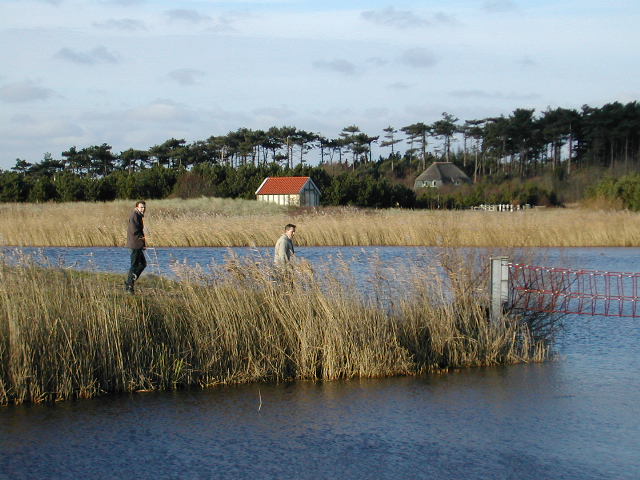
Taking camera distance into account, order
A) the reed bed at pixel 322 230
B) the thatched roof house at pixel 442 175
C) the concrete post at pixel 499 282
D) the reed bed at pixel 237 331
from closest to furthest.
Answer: the reed bed at pixel 237 331 → the concrete post at pixel 499 282 → the reed bed at pixel 322 230 → the thatched roof house at pixel 442 175

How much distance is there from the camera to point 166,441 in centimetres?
833

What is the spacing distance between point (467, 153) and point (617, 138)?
2692cm

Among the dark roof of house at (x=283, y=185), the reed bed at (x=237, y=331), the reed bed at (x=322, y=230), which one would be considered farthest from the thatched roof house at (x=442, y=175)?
the reed bed at (x=237, y=331)

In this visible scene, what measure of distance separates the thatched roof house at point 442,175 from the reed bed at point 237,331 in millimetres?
78346

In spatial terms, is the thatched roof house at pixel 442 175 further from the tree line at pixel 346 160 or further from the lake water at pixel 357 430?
the lake water at pixel 357 430

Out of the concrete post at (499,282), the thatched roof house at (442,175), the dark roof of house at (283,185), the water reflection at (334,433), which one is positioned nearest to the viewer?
the water reflection at (334,433)

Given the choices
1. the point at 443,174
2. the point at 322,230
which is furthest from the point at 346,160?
the point at 322,230

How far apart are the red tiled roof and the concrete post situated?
170 feet

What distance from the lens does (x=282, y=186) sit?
66.1 meters

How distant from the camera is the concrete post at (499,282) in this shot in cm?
1222

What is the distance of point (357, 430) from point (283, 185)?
58.0m

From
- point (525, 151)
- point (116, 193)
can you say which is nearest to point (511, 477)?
point (116, 193)

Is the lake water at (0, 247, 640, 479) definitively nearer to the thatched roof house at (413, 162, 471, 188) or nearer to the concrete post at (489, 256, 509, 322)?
the concrete post at (489, 256, 509, 322)

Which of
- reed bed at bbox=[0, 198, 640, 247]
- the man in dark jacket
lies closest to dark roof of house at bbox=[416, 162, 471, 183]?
reed bed at bbox=[0, 198, 640, 247]
